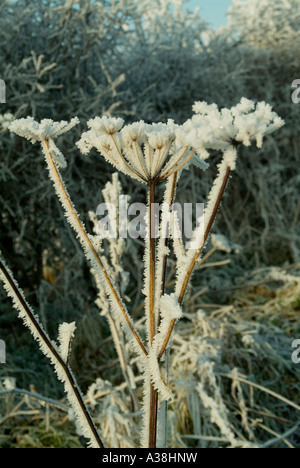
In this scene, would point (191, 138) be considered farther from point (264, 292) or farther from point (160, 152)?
point (264, 292)

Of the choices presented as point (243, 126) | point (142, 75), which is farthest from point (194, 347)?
point (142, 75)

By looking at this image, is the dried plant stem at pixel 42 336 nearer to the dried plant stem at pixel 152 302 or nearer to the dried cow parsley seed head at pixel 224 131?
the dried plant stem at pixel 152 302

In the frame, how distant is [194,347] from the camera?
1693mm

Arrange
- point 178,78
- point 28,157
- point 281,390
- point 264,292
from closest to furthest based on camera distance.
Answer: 1. point 281,390
2. point 28,157
3. point 264,292
4. point 178,78

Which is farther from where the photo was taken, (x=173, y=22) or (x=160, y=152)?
(x=173, y=22)

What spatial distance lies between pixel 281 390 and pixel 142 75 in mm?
2107

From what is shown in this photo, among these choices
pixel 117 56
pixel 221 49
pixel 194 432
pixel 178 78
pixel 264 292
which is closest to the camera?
pixel 194 432
